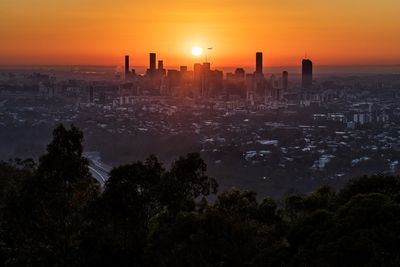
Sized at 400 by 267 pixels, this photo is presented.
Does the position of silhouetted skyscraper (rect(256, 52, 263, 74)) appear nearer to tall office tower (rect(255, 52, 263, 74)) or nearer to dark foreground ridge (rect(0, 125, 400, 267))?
tall office tower (rect(255, 52, 263, 74))

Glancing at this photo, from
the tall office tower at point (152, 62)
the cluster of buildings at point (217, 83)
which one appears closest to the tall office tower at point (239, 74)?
the cluster of buildings at point (217, 83)

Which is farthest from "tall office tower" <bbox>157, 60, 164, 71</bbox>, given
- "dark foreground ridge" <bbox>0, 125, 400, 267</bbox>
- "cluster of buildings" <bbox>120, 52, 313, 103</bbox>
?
"dark foreground ridge" <bbox>0, 125, 400, 267</bbox>

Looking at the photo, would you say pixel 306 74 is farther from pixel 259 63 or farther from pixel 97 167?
pixel 97 167

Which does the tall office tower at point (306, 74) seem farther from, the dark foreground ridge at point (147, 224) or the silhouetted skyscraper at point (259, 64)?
the dark foreground ridge at point (147, 224)

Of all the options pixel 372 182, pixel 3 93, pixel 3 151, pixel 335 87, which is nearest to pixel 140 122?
pixel 3 151

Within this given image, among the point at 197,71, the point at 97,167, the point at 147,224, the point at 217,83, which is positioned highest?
the point at 197,71

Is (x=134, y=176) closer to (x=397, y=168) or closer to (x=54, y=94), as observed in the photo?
(x=397, y=168)

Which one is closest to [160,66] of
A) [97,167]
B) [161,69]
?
[161,69]

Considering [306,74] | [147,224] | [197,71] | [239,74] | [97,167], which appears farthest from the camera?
[306,74]
